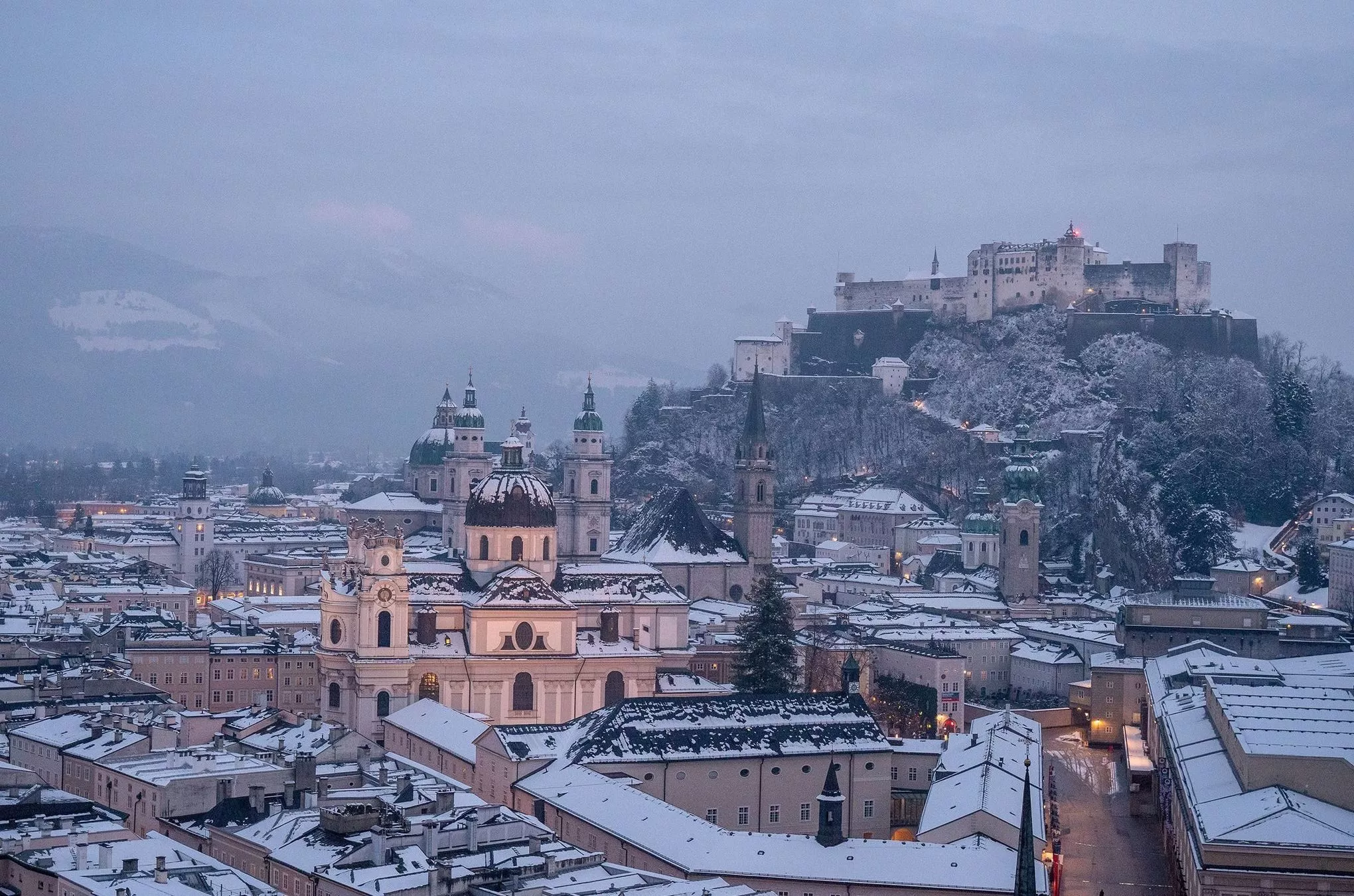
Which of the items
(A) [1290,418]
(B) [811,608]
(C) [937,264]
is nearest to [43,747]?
(B) [811,608]

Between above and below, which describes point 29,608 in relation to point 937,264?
below

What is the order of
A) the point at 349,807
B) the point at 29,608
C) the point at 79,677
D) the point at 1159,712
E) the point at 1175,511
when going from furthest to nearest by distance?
1. the point at 1175,511
2. the point at 29,608
3. the point at 79,677
4. the point at 1159,712
5. the point at 349,807

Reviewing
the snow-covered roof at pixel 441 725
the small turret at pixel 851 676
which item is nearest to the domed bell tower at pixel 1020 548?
the small turret at pixel 851 676

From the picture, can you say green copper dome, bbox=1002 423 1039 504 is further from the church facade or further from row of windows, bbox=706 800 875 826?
row of windows, bbox=706 800 875 826

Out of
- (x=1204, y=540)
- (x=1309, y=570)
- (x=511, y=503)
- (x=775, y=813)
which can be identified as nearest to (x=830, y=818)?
(x=775, y=813)

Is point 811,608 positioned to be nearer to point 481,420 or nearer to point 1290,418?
point 481,420

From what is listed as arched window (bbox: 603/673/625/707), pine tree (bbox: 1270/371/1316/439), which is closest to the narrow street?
arched window (bbox: 603/673/625/707)
